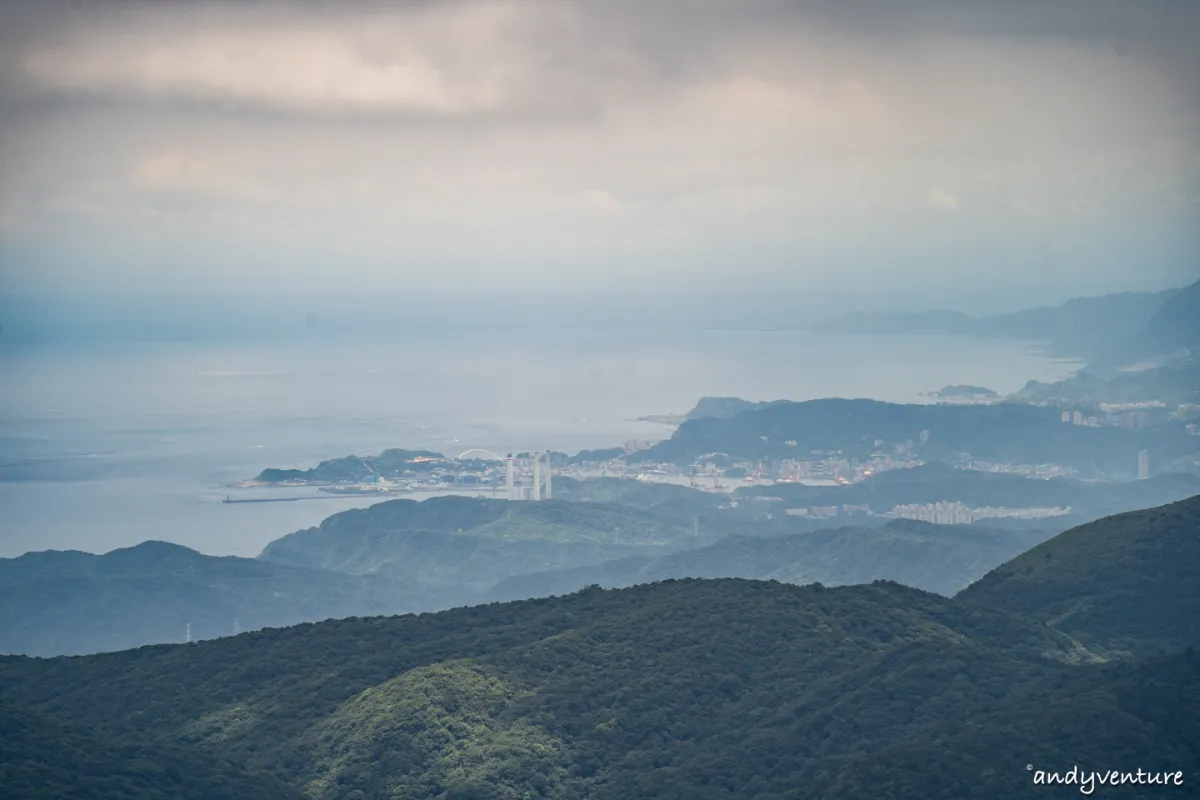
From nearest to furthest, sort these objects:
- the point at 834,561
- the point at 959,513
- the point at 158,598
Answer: the point at 834,561, the point at 158,598, the point at 959,513

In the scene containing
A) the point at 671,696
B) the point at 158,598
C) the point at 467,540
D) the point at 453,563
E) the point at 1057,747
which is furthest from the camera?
the point at 467,540

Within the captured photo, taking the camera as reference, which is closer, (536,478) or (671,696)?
(671,696)

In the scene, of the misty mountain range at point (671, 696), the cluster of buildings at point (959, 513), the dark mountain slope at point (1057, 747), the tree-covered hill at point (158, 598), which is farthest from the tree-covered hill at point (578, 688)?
the cluster of buildings at point (959, 513)

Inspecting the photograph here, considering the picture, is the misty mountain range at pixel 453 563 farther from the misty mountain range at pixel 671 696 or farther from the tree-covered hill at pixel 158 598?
the misty mountain range at pixel 671 696

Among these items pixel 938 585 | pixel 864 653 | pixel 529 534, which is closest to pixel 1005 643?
pixel 864 653

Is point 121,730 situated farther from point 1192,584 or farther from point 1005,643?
point 1192,584

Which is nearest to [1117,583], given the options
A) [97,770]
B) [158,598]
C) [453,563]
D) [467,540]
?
[97,770]

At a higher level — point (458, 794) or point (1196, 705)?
point (1196, 705)

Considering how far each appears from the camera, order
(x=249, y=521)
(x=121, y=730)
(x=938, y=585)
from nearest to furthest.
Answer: (x=121, y=730) → (x=938, y=585) → (x=249, y=521)

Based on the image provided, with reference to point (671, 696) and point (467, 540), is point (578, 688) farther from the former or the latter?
point (467, 540)
